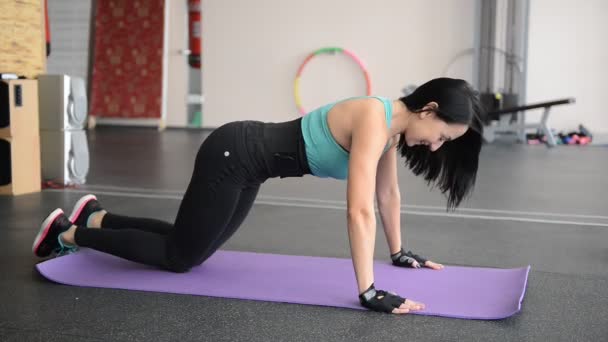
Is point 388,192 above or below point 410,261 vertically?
above

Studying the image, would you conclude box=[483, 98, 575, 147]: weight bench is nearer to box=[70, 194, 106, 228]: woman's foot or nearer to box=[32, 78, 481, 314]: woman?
box=[32, 78, 481, 314]: woman

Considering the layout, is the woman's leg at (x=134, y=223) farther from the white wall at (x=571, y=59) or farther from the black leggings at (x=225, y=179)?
the white wall at (x=571, y=59)

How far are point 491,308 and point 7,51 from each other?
3311 mm

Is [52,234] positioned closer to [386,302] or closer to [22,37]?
[386,302]

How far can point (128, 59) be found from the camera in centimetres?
956

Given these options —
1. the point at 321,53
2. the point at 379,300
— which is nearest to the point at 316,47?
the point at 321,53

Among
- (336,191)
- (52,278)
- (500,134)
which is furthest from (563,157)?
(52,278)

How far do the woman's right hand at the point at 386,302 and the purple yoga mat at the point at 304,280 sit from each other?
4cm

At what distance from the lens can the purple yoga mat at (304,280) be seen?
214 cm

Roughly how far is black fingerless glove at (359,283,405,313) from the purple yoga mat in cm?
6

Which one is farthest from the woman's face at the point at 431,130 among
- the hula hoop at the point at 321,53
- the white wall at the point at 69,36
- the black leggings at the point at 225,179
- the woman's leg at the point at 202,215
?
the white wall at the point at 69,36

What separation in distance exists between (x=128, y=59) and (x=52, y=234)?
7377mm

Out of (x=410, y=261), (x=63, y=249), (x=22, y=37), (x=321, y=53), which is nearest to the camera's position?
(x=410, y=261)

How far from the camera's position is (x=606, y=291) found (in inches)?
90.4
